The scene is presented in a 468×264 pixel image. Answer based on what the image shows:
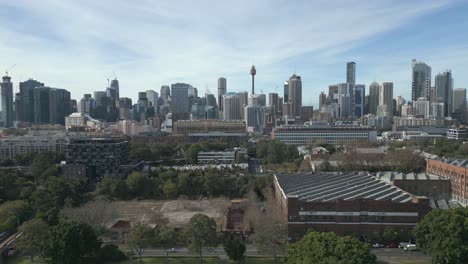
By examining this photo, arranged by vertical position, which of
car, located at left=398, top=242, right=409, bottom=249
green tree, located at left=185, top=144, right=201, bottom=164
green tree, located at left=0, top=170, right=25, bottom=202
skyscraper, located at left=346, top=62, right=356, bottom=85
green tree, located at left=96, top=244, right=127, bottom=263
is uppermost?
skyscraper, located at left=346, top=62, right=356, bottom=85

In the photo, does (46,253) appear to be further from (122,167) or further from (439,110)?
(439,110)

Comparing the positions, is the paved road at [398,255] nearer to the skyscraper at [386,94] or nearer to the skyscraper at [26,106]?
the skyscraper at [26,106]

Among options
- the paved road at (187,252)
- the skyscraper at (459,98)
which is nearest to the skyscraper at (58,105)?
the paved road at (187,252)

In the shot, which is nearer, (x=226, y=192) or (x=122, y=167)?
(x=226, y=192)

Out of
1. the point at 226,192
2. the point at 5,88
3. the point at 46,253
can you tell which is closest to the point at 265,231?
the point at 46,253

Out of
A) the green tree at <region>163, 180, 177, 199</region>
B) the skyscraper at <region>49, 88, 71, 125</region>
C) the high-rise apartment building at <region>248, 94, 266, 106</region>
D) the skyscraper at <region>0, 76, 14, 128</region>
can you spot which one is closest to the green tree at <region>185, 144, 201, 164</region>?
the green tree at <region>163, 180, 177, 199</region>

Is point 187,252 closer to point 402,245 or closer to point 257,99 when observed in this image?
point 402,245

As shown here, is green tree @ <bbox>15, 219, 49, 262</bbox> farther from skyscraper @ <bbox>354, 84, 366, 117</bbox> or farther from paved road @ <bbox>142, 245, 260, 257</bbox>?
skyscraper @ <bbox>354, 84, 366, 117</bbox>
